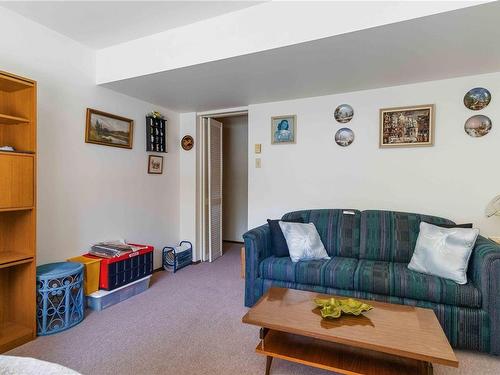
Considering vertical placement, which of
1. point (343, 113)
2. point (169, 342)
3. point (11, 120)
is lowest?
point (169, 342)

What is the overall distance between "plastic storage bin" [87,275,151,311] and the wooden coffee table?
1.56 metres

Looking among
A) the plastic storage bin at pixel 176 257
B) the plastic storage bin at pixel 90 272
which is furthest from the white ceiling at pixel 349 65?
the plastic storage bin at pixel 176 257

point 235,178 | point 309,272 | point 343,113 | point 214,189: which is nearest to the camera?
point 309,272

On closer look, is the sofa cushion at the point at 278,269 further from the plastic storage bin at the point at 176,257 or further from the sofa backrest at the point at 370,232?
the plastic storage bin at the point at 176,257

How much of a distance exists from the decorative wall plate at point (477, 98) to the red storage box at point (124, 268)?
3322 mm

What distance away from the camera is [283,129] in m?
3.38

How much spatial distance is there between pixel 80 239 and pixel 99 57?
174 centimetres

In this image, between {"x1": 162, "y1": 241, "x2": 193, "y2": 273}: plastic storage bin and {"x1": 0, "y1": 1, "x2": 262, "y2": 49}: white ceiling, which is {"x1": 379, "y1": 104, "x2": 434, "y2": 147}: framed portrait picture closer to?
{"x1": 0, "y1": 1, "x2": 262, "y2": 49}: white ceiling

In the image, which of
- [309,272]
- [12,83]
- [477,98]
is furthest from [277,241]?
[12,83]

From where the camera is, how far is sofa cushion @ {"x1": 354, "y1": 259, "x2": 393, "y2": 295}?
2.13 metres

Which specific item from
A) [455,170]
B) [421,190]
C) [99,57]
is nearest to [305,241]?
[421,190]

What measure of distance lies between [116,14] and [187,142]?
1.91m

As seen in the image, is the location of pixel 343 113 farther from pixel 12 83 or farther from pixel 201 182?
pixel 12 83

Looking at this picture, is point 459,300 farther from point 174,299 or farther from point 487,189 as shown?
point 174,299
